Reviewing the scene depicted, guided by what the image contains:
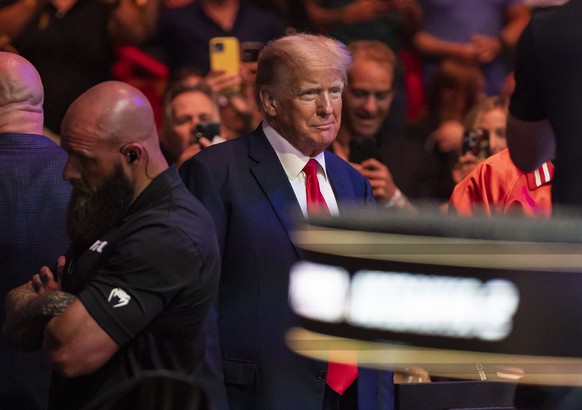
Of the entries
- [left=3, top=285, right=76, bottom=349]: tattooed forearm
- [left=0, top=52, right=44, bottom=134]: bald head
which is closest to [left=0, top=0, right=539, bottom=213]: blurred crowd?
[left=0, top=52, right=44, bottom=134]: bald head

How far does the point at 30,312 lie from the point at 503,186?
1621 mm

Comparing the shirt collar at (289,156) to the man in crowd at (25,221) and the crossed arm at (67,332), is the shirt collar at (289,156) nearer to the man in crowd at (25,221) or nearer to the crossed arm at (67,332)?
the man in crowd at (25,221)

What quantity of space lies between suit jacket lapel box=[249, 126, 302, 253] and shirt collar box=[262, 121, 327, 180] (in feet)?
0.09

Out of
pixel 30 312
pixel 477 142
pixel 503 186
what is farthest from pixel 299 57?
pixel 477 142

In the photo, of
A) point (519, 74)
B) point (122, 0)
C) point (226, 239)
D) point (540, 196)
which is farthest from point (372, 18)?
point (519, 74)

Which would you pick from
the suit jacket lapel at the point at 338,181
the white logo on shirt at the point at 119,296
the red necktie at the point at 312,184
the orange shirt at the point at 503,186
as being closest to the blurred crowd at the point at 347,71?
the orange shirt at the point at 503,186

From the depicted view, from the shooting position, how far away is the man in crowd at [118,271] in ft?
8.15

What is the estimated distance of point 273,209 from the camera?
3.04m

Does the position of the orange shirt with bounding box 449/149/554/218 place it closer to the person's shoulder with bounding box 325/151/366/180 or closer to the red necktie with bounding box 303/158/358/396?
the person's shoulder with bounding box 325/151/366/180

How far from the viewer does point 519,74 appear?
5.07ft

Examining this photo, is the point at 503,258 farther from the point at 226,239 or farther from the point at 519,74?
the point at 226,239

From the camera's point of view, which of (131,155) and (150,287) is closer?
(150,287)

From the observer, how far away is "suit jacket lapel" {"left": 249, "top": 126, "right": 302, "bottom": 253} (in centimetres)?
304

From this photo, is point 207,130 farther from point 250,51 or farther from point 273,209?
point 273,209
